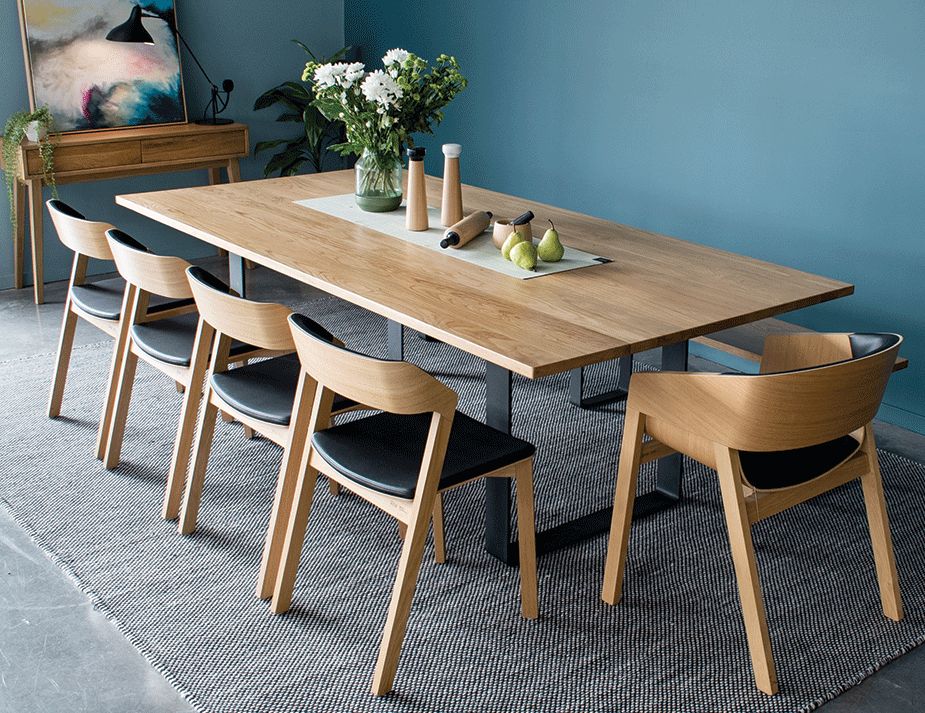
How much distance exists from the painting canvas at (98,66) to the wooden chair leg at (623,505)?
12.9 feet

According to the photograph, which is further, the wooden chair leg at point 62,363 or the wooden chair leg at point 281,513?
the wooden chair leg at point 62,363

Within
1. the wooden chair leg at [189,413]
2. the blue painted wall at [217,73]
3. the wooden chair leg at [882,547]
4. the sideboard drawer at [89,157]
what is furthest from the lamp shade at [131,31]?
the wooden chair leg at [882,547]

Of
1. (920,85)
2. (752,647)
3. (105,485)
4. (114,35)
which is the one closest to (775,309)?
(752,647)

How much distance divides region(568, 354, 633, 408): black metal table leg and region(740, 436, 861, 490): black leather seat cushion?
4.74ft

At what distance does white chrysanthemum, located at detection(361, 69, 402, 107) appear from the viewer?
10.8 ft

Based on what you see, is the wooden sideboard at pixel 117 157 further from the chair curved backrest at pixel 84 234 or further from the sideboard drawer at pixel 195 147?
the chair curved backrest at pixel 84 234

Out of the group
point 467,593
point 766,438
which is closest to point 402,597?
point 467,593

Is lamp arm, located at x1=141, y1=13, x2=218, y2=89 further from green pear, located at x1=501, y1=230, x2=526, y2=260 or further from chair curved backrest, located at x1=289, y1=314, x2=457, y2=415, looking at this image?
chair curved backrest, located at x1=289, y1=314, x2=457, y2=415

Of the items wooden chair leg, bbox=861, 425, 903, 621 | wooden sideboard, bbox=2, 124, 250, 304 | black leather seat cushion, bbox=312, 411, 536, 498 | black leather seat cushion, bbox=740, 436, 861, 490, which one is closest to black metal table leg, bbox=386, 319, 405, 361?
black leather seat cushion, bbox=312, 411, 536, 498

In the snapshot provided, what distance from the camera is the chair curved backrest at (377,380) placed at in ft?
7.53

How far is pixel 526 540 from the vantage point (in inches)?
107

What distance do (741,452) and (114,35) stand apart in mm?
4163

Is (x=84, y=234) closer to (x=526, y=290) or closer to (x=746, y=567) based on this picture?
(x=526, y=290)

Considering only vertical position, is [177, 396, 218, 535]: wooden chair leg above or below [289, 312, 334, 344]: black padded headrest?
below
